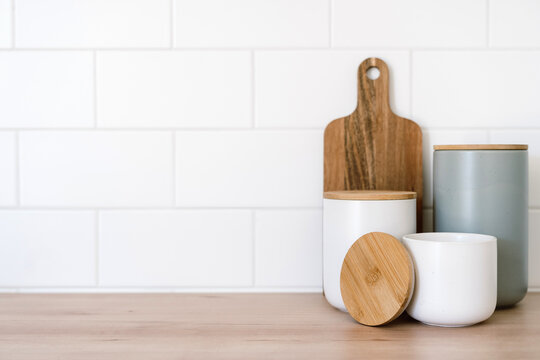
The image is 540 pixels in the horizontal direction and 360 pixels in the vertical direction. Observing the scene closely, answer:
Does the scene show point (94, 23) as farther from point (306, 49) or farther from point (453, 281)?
point (453, 281)

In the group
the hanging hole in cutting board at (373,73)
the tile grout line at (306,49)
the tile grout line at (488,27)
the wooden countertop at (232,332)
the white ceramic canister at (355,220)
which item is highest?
the tile grout line at (488,27)

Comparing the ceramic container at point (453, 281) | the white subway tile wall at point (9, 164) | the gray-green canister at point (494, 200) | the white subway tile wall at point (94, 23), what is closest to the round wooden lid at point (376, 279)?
the ceramic container at point (453, 281)

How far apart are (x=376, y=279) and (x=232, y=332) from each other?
0.69ft

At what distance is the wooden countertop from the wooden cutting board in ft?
0.73

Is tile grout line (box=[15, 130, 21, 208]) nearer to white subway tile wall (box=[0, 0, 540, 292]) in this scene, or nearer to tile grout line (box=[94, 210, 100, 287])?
white subway tile wall (box=[0, 0, 540, 292])

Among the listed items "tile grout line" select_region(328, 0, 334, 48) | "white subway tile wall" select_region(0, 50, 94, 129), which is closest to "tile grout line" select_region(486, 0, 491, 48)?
"tile grout line" select_region(328, 0, 334, 48)

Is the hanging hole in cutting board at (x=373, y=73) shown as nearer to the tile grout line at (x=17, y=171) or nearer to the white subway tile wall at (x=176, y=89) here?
the white subway tile wall at (x=176, y=89)

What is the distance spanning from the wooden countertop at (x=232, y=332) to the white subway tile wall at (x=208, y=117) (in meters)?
0.09

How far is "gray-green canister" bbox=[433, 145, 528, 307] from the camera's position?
2.50ft

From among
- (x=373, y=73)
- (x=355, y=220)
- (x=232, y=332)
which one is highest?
(x=373, y=73)

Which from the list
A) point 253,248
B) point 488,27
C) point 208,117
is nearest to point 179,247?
point 253,248

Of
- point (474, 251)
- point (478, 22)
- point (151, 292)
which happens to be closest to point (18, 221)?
point (151, 292)

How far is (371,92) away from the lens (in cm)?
89

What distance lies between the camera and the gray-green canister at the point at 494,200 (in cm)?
76
